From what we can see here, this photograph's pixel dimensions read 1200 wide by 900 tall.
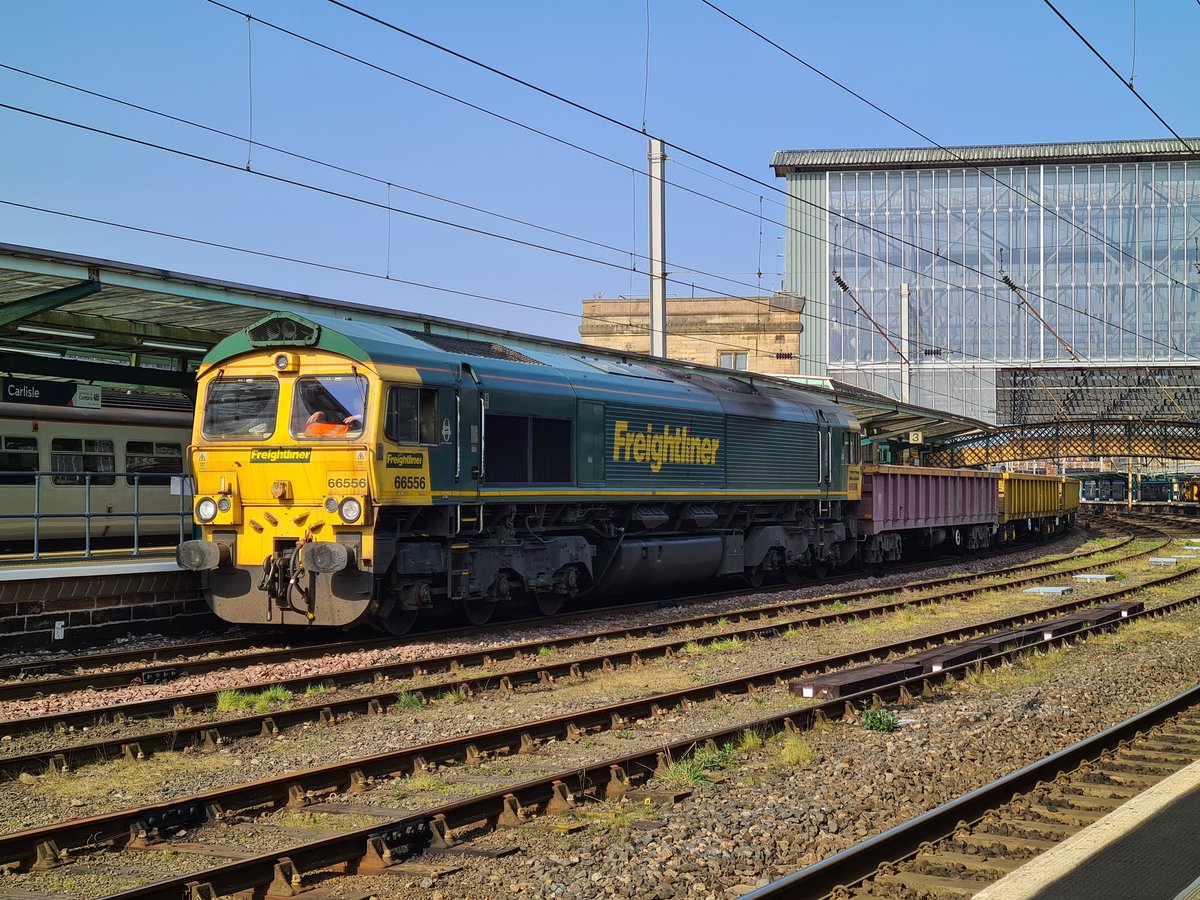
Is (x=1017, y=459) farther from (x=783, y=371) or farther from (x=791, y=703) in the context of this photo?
(x=791, y=703)

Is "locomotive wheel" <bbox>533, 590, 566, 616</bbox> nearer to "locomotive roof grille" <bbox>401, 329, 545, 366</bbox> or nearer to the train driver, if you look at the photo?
"locomotive roof grille" <bbox>401, 329, 545, 366</bbox>

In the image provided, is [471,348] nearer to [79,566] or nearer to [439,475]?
[439,475]

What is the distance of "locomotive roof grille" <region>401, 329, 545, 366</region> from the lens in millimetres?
15688

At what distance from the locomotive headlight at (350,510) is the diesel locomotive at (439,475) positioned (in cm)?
2

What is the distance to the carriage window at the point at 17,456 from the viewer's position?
19719 mm

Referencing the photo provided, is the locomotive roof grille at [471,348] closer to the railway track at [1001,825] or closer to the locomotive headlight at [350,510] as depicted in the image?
the locomotive headlight at [350,510]

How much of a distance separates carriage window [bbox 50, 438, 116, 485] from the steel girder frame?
47.3 meters

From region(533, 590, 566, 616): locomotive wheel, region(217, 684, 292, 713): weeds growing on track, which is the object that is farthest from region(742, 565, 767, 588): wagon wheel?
region(217, 684, 292, 713): weeds growing on track

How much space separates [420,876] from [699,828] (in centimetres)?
189

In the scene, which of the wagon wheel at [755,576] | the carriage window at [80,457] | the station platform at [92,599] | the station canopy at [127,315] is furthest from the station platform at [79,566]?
the wagon wheel at [755,576]

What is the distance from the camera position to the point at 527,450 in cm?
1631

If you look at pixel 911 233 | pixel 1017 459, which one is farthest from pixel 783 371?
pixel 1017 459

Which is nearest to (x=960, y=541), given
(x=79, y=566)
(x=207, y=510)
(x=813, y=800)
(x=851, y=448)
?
(x=851, y=448)

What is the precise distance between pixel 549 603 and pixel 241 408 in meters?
5.72
